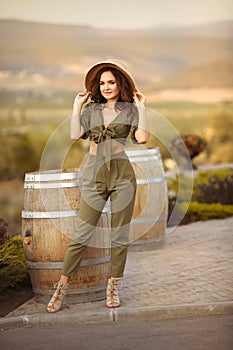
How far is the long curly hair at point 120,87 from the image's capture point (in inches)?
173

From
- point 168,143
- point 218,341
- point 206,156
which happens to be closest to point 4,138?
point 168,143

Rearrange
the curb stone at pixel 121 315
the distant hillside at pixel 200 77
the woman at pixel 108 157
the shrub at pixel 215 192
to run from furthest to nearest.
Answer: the distant hillside at pixel 200 77 → the shrub at pixel 215 192 → the woman at pixel 108 157 → the curb stone at pixel 121 315

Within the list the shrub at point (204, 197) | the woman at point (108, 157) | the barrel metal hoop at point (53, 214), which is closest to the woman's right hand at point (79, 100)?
the woman at point (108, 157)

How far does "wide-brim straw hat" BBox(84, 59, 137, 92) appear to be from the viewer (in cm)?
434

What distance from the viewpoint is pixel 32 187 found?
4535 mm

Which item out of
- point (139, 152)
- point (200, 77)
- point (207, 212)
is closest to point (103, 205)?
point (139, 152)

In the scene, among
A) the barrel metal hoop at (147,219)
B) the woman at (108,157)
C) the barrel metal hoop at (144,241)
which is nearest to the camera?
the woman at (108,157)

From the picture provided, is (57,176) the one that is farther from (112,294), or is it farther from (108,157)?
(112,294)

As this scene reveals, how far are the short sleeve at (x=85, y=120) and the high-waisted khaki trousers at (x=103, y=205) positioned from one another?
5.6 inches

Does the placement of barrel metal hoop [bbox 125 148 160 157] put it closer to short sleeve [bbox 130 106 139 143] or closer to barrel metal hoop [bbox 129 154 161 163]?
barrel metal hoop [bbox 129 154 161 163]

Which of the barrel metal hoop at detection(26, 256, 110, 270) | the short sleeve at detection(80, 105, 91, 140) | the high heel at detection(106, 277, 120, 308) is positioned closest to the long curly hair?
the short sleeve at detection(80, 105, 91, 140)

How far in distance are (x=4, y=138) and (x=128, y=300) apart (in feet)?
21.4

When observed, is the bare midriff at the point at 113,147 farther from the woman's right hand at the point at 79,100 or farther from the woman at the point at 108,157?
the woman's right hand at the point at 79,100

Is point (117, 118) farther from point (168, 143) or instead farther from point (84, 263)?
point (168, 143)
